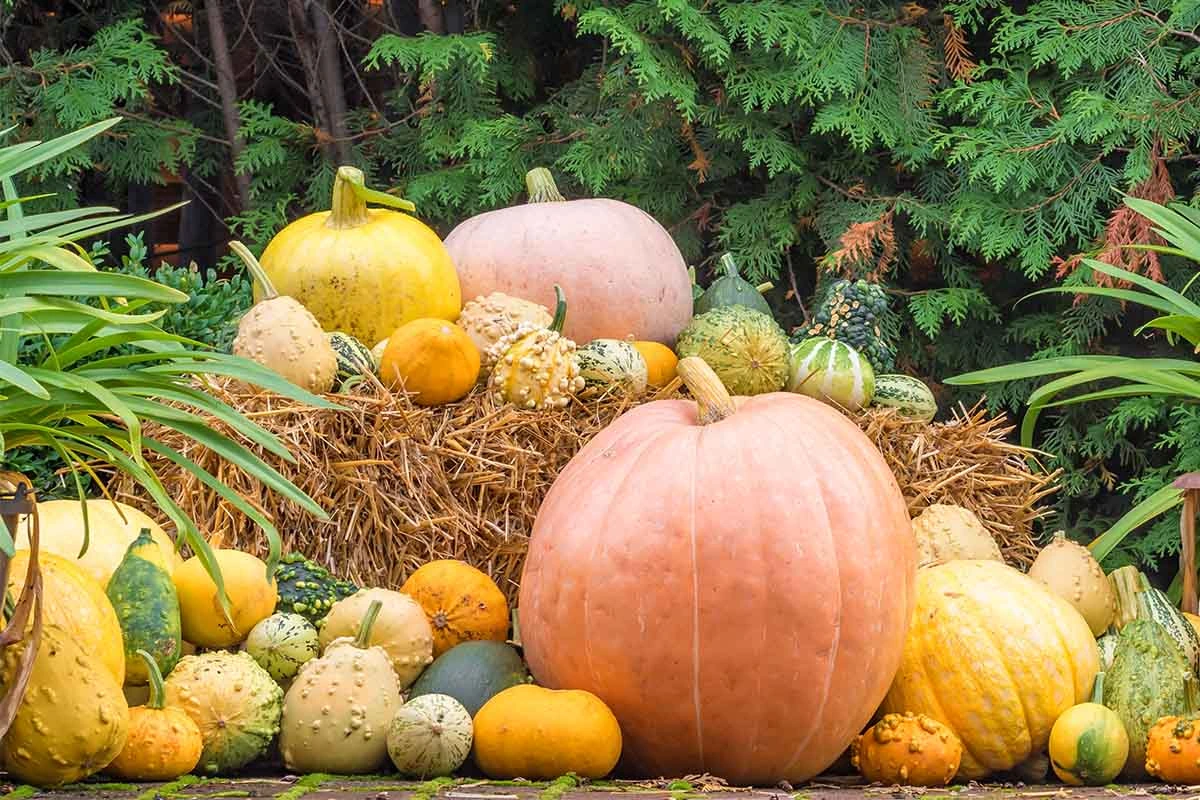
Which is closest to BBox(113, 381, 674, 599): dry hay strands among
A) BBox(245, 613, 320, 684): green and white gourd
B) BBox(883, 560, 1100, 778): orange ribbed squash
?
BBox(245, 613, 320, 684): green and white gourd

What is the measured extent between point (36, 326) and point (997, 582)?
1.92 meters

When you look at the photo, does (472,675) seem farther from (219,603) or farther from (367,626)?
(219,603)

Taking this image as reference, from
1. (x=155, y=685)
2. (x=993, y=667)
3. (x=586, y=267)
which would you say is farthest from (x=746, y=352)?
(x=155, y=685)

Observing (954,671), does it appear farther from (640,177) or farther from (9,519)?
(640,177)

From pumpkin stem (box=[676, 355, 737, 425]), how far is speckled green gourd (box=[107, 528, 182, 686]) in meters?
1.09

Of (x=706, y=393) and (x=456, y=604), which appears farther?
(x=456, y=604)

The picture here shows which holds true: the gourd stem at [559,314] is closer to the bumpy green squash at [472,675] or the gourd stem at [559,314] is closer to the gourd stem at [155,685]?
the bumpy green squash at [472,675]

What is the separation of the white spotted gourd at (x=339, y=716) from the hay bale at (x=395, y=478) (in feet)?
2.27

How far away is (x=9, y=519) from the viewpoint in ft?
7.33

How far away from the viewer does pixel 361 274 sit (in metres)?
3.87

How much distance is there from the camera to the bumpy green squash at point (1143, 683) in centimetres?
282

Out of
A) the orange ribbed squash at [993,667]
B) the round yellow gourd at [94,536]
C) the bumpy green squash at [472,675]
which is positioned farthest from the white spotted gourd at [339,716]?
the orange ribbed squash at [993,667]

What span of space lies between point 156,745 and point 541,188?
2.37m

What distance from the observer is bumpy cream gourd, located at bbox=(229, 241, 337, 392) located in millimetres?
3424
